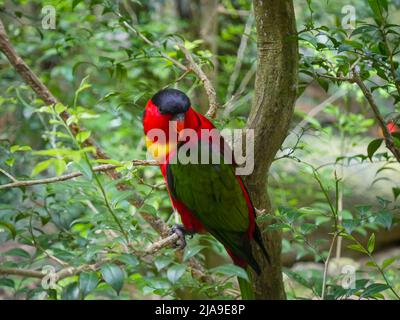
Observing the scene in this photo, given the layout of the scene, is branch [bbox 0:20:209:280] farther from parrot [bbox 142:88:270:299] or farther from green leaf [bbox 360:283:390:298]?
green leaf [bbox 360:283:390:298]

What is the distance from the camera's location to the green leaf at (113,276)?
1.24m

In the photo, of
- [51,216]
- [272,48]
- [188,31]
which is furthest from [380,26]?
[188,31]

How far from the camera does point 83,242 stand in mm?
1802

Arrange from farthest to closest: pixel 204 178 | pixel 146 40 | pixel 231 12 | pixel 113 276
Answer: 1. pixel 231 12
2. pixel 146 40
3. pixel 204 178
4. pixel 113 276

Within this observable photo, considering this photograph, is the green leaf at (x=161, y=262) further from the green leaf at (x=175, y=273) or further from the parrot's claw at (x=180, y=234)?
the parrot's claw at (x=180, y=234)

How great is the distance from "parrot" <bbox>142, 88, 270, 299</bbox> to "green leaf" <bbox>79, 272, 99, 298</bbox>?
552 mm

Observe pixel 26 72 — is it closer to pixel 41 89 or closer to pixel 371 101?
pixel 41 89

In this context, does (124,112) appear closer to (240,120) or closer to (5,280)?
(240,120)

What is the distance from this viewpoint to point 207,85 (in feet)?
6.06

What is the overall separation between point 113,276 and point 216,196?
58cm

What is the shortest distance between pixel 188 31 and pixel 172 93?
8.77 ft

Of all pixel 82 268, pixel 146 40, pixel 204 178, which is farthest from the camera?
pixel 146 40

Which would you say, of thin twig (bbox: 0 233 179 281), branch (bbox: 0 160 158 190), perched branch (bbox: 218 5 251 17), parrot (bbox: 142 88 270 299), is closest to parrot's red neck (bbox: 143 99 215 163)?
parrot (bbox: 142 88 270 299)

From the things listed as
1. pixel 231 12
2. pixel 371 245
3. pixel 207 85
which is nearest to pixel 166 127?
pixel 207 85
